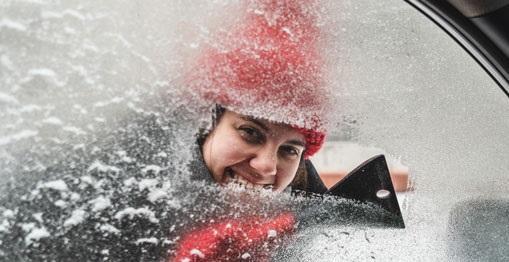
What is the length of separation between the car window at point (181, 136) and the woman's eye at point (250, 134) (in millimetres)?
87

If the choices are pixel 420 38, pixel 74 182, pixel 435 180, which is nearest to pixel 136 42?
pixel 74 182

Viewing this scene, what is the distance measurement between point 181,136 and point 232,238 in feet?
0.83

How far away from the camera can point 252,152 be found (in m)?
1.14

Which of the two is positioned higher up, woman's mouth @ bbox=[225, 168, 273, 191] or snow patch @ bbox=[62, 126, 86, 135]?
snow patch @ bbox=[62, 126, 86, 135]

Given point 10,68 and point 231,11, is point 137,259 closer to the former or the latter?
point 10,68

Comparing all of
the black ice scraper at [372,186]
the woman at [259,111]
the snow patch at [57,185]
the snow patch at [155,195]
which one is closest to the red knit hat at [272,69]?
the woman at [259,111]

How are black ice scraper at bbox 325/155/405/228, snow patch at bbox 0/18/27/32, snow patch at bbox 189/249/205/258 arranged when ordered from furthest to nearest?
black ice scraper at bbox 325/155/405/228 < snow patch at bbox 189/249/205/258 < snow patch at bbox 0/18/27/32

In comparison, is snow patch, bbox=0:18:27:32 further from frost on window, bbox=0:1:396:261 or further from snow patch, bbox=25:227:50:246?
snow patch, bbox=25:227:50:246

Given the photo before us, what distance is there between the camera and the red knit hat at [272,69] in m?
1.12

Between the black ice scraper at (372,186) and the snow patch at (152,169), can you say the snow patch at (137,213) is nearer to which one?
the snow patch at (152,169)

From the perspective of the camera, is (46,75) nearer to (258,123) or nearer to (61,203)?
(61,203)

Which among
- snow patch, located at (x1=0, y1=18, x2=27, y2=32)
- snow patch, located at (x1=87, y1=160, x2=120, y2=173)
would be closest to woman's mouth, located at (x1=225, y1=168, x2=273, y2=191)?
snow patch, located at (x1=87, y1=160, x2=120, y2=173)

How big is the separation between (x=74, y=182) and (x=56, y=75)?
0.70 ft

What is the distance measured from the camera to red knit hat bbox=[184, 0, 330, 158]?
1.12 metres
